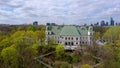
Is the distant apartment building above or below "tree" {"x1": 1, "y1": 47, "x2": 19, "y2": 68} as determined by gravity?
above

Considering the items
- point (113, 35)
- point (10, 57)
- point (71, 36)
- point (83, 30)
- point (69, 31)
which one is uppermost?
point (83, 30)

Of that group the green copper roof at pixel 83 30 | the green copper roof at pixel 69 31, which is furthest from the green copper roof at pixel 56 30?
the green copper roof at pixel 83 30

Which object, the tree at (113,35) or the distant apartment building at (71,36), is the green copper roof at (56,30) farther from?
the tree at (113,35)

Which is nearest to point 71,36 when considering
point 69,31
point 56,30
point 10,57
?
point 69,31

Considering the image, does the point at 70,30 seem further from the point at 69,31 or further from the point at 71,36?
the point at 71,36

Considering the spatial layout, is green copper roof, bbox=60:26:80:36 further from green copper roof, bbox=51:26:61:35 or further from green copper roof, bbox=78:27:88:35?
green copper roof, bbox=78:27:88:35

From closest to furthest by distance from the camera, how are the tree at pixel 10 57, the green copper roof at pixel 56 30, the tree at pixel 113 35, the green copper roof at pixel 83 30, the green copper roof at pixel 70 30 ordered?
the tree at pixel 10 57, the green copper roof at pixel 70 30, the green copper roof at pixel 83 30, the green copper roof at pixel 56 30, the tree at pixel 113 35

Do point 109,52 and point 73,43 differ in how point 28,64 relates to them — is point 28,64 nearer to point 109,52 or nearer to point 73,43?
point 109,52

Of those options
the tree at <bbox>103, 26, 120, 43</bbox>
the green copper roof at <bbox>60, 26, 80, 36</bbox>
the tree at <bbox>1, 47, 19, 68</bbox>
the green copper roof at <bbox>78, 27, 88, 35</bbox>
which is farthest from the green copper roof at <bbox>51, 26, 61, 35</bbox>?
the tree at <bbox>1, 47, 19, 68</bbox>

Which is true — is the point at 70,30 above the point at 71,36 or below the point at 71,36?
above

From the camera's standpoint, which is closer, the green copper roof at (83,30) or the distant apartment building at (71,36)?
the distant apartment building at (71,36)

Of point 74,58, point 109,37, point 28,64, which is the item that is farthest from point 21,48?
point 109,37

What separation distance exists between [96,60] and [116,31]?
2932 cm

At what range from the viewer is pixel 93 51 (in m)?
40.9
